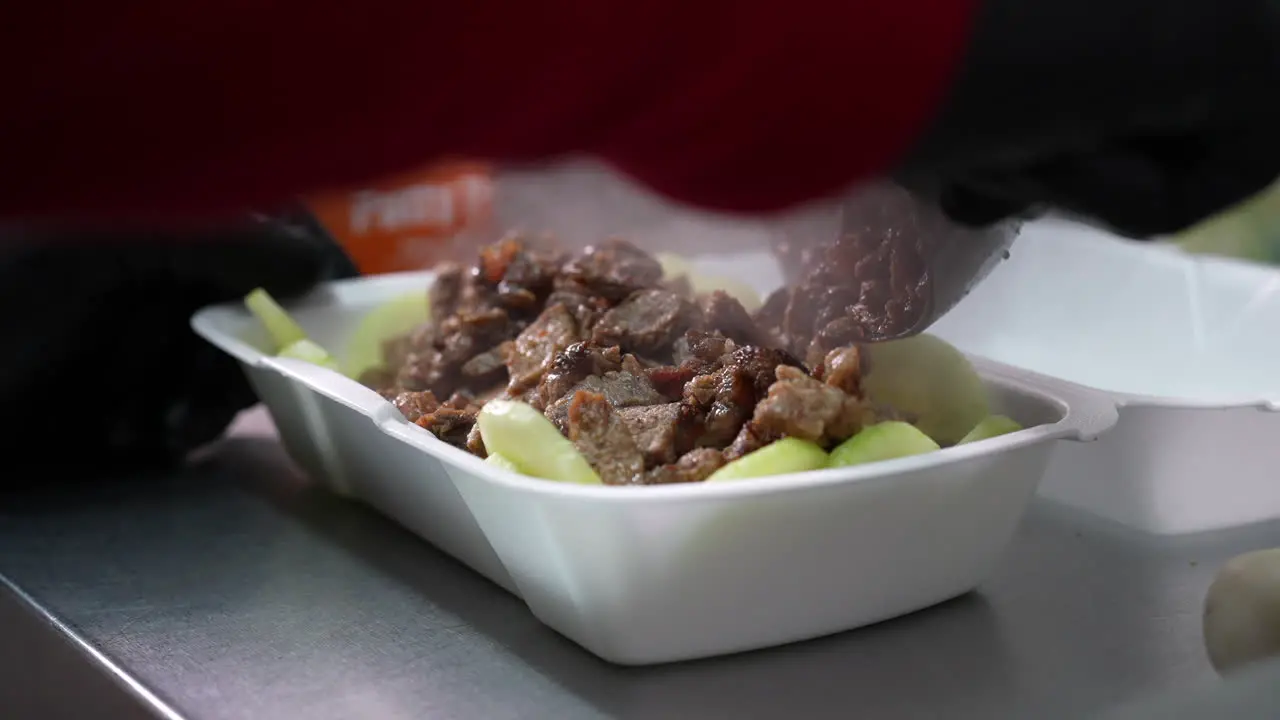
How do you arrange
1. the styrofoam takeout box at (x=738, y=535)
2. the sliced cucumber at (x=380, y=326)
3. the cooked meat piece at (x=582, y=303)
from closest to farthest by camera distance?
the styrofoam takeout box at (x=738, y=535)
the cooked meat piece at (x=582, y=303)
the sliced cucumber at (x=380, y=326)

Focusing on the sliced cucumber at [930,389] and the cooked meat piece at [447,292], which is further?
the cooked meat piece at [447,292]

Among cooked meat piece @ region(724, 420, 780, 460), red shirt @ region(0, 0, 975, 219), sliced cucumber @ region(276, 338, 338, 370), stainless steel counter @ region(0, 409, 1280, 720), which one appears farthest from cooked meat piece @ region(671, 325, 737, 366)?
red shirt @ region(0, 0, 975, 219)

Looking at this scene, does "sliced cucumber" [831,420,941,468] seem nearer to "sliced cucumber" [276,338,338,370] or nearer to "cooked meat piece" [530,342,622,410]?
"cooked meat piece" [530,342,622,410]

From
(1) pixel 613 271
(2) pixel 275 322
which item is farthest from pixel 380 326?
(1) pixel 613 271

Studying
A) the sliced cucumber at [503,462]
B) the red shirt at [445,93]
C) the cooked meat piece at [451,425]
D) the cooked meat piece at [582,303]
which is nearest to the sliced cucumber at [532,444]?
the sliced cucumber at [503,462]

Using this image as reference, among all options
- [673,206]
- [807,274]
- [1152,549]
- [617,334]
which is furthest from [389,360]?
[673,206]

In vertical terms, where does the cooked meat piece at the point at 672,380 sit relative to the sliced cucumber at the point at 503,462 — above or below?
below

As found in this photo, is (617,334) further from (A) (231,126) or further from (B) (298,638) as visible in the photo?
(A) (231,126)

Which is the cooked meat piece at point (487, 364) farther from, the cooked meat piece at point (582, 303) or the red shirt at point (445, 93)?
the red shirt at point (445, 93)
